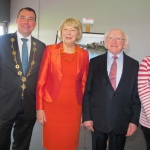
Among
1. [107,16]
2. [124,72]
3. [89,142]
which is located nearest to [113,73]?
[124,72]

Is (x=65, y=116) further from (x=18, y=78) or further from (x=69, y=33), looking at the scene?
→ (x=69, y=33)

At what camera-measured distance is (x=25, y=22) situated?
6.38 ft

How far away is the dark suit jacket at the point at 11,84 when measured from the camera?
1825mm

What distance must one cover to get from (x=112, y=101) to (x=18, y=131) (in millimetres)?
1010

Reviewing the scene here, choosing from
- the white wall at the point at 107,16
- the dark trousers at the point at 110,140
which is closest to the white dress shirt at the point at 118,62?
the dark trousers at the point at 110,140

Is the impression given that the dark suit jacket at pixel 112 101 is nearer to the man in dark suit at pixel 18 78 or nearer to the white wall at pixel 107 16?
the man in dark suit at pixel 18 78

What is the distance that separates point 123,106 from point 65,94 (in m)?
0.54

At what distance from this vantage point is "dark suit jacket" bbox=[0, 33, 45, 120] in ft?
5.99

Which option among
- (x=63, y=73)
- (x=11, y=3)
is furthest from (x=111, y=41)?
(x=11, y=3)

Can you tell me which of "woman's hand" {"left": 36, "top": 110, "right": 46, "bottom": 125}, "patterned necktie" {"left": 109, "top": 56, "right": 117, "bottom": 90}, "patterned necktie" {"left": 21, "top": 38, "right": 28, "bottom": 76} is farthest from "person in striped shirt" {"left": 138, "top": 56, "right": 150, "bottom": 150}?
"patterned necktie" {"left": 21, "top": 38, "right": 28, "bottom": 76}

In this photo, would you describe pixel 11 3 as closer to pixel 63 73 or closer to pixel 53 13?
pixel 53 13

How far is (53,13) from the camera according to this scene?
507 cm

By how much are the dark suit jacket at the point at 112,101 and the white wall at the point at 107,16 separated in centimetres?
240

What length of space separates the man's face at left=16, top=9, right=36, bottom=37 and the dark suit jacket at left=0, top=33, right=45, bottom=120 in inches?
3.7
